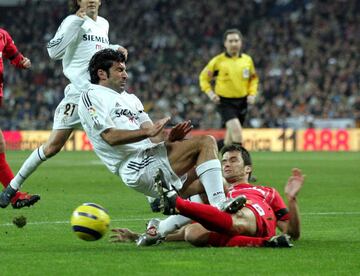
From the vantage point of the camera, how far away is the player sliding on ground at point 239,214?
7133mm

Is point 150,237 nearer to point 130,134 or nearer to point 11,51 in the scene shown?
point 130,134

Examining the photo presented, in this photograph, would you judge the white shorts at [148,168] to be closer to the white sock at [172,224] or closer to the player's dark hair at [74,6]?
the white sock at [172,224]

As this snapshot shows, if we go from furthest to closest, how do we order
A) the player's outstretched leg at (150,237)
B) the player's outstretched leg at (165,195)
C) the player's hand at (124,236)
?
1. the player's hand at (124,236)
2. the player's outstretched leg at (150,237)
3. the player's outstretched leg at (165,195)

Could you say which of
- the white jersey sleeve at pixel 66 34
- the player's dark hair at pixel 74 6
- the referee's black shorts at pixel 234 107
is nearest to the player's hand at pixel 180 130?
the white jersey sleeve at pixel 66 34

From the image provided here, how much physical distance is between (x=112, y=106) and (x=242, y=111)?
32.2 feet

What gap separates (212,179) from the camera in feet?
25.5

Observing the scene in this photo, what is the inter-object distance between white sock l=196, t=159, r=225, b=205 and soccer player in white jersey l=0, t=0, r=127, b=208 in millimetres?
2990

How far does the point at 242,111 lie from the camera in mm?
17516

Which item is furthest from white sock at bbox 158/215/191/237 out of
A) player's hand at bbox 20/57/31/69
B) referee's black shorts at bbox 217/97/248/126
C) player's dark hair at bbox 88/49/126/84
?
referee's black shorts at bbox 217/97/248/126

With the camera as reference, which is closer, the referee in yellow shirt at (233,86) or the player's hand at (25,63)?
the player's hand at (25,63)

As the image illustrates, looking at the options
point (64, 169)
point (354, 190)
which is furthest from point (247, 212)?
point (64, 169)

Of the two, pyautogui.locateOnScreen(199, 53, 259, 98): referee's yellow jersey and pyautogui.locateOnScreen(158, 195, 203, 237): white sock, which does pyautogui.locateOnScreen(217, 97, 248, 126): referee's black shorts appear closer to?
pyautogui.locateOnScreen(199, 53, 259, 98): referee's yellow jersey

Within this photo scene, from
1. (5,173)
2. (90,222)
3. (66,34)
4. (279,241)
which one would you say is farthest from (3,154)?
(279,241)

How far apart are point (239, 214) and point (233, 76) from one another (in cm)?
1024
